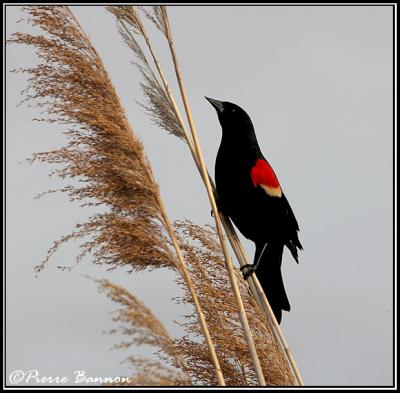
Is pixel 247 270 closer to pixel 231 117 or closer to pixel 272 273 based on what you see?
pixel 272 273

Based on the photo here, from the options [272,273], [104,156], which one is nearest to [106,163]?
[104,156]

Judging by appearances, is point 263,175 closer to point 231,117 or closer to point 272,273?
point 231,117

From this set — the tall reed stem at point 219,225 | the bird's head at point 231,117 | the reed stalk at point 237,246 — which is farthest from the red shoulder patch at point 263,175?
the tall reed stem at point 219,225

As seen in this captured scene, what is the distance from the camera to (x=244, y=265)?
2.96 m

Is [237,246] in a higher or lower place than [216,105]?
lower

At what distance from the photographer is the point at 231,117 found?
388 centimetres

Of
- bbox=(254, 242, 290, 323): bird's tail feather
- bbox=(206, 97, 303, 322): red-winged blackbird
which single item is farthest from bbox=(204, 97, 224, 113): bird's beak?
bbox=(254, 242, 290, 323): bird's tail feather

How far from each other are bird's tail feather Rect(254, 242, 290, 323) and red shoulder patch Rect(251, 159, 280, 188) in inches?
15.0

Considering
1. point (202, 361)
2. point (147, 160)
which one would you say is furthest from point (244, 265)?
point (147, 160)

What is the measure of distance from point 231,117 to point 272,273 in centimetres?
95

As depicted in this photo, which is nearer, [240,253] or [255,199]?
[240,253]

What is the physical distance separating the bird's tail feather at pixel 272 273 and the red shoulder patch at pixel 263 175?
38cm

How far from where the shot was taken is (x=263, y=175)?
3.72 meters

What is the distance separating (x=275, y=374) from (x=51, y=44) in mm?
1680
